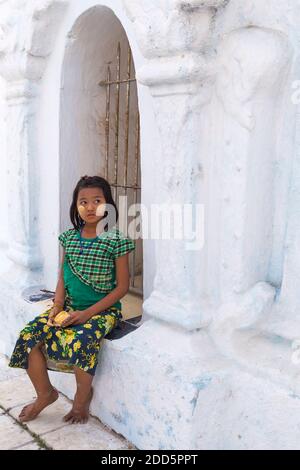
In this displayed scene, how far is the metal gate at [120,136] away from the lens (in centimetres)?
351

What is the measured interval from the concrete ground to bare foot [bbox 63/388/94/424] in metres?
0.02

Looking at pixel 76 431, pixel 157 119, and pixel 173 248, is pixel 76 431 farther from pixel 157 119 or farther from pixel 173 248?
pixel 157 119

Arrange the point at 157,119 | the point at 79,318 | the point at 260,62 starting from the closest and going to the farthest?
the point at 260,62 < the point at 157,119 < the point at 79,318

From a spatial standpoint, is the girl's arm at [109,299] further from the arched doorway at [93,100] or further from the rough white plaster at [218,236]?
the arched doorway at [93,100]

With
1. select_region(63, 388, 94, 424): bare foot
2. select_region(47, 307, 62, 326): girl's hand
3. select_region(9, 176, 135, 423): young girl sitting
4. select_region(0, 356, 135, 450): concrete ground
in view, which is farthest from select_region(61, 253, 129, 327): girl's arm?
select_region(0, 356, 135, 450): concrete ground

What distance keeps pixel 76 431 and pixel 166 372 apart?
27.5 inches

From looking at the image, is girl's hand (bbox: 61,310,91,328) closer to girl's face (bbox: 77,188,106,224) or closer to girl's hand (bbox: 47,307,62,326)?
girl's hand (bbox: 47,307,62,326)

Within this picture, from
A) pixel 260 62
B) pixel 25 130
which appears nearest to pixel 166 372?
pixel 260 62

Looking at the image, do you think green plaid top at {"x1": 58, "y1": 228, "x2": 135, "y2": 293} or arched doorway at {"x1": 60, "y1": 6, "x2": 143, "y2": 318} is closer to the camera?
green plaid top at {"x1": 58, "y1": 228, "x2": 135, "y2": 293}

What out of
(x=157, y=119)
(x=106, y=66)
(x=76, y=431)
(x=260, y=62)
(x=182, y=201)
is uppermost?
(x=106, y=66)

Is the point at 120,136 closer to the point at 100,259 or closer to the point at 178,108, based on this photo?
the point at 100,259

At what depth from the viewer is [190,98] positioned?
220 cm

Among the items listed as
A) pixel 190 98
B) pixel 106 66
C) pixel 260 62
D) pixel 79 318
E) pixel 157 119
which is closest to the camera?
pixel 260 62

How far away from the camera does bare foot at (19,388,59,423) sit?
271cm
